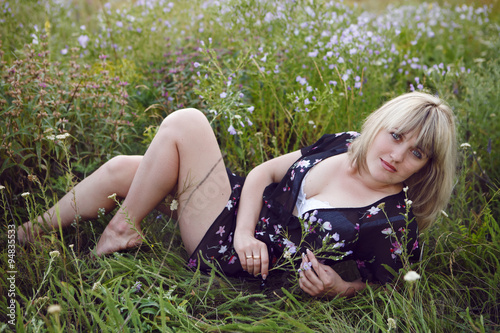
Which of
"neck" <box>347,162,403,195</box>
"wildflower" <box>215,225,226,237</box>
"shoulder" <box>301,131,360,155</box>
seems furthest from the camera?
"shoulder" <box>301,131,360,155</box>

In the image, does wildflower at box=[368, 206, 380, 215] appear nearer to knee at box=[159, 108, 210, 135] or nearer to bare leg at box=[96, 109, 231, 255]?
bare leg at box=[96, 109, 231, 255]

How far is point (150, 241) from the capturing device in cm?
204

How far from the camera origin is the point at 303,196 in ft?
6.42

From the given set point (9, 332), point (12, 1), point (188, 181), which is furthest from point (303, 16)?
point (9, 332)

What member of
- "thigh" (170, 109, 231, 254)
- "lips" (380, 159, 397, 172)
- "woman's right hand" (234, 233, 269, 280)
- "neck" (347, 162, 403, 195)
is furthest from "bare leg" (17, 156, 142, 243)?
"lips" (380, 159, 397, 172)

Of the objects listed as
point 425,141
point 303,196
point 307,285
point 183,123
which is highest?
point 183,123

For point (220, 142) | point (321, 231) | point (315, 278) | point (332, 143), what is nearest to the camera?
point (315, 278)

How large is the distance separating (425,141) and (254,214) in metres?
0.78

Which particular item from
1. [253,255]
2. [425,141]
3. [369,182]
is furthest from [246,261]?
[425,141]

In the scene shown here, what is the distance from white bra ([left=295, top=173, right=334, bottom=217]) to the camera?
187 cm

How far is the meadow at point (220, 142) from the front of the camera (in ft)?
5.39

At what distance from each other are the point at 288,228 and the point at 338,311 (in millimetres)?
396

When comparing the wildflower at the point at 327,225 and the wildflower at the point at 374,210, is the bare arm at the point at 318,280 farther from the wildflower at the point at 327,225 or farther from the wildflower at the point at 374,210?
the wildflower at the point at 374,210

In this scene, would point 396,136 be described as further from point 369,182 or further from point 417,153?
point 369,182
